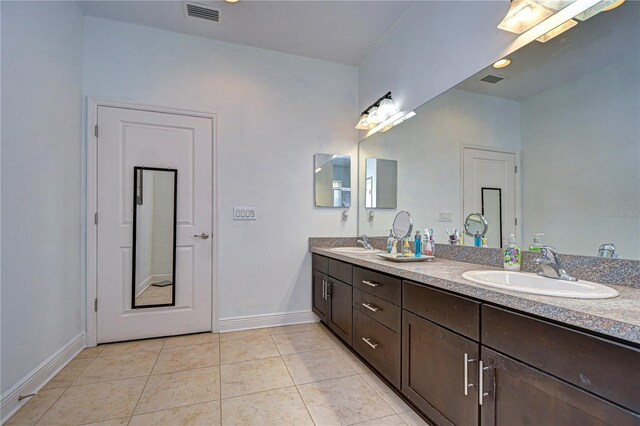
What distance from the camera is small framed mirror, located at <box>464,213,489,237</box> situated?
5.88 ft

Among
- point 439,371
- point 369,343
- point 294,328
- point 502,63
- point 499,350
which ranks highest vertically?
point 502,63

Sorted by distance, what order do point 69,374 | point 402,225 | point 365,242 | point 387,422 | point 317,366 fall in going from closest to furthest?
point 387,422 < point 69,374 < point 317,366 < point 402,225 < point 365,242

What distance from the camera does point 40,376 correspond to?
1812 mm

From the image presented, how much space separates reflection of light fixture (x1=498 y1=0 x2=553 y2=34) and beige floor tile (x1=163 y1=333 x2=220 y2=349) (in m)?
2.98

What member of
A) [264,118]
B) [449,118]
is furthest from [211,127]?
[449,118]

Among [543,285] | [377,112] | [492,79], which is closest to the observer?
[543,285]

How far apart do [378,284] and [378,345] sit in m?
0.37

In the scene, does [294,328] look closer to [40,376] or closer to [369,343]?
[369,343]

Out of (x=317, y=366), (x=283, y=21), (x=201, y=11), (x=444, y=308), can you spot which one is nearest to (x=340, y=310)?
(x=317, y=366)

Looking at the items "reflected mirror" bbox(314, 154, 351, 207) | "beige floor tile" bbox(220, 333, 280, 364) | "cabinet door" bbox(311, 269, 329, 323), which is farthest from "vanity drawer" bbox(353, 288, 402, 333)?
"reflected mirror" bbox(314, 154, 351, 207)

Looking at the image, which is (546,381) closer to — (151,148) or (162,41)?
(151,148)

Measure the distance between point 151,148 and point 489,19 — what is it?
2.71 metres

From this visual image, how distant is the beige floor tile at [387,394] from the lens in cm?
161

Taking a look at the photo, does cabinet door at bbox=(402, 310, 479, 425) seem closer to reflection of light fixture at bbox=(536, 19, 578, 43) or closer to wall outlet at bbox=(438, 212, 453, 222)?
wall outlet at bbox=(438, 212, 453, 222)
